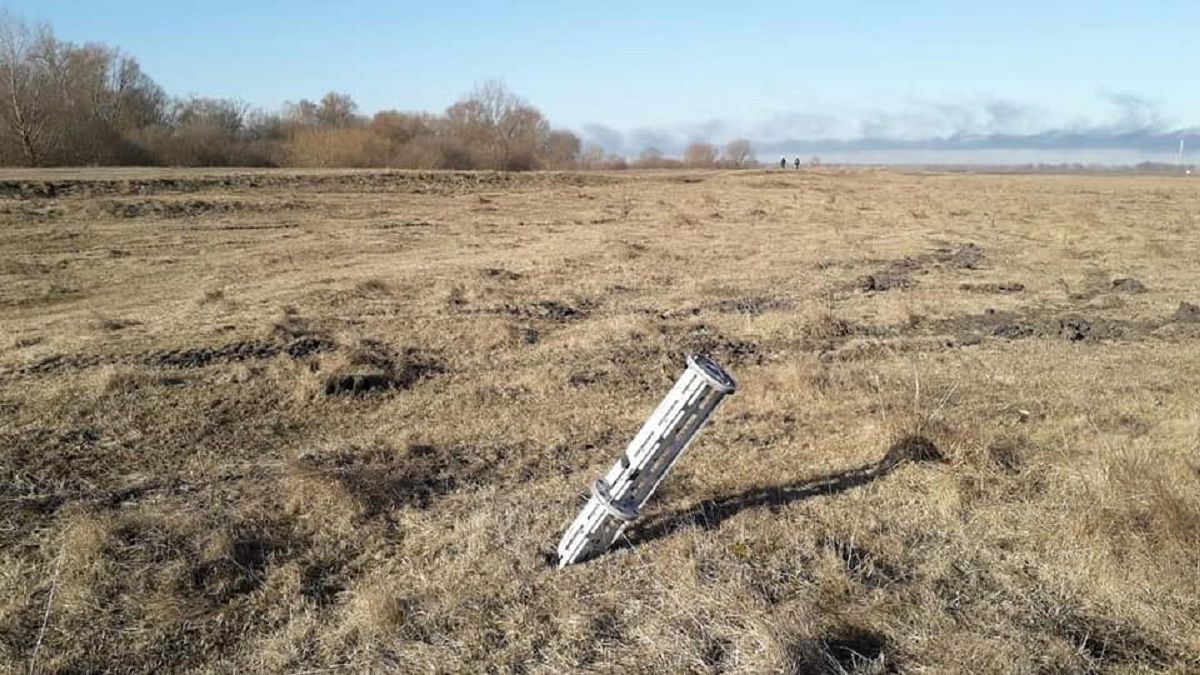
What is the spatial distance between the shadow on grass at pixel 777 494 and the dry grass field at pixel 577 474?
26 mm

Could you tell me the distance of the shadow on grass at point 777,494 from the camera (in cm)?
398

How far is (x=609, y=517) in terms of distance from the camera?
12.0ft

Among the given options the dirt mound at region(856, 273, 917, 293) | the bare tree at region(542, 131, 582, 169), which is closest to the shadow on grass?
the dirt mound at region(856, 273, 917, 293)

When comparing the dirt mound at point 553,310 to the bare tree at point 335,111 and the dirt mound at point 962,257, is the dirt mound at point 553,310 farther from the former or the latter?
the bare tree at point 335,111

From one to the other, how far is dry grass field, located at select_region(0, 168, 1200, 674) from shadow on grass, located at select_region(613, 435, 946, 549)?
0.03 metres

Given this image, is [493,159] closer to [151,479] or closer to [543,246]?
[543,246]

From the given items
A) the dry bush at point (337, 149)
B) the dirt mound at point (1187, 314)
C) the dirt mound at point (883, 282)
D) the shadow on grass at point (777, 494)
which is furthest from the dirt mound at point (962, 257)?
the dry bush at point (337, 149)

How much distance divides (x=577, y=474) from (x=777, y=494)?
1.20 metres

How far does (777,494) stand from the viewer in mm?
4395

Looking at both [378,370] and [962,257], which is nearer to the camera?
[378,370]

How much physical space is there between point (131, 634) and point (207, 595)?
0.33 metres

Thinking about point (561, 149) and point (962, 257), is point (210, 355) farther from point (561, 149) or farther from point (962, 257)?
point (561, 149)

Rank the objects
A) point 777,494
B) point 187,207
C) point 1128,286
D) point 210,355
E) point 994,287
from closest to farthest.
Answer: point 777,494 → point 210,355 → point 994,287 → point 1128,286 → point 187,207

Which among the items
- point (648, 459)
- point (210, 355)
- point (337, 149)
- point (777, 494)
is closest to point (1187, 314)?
point (777, 494)
